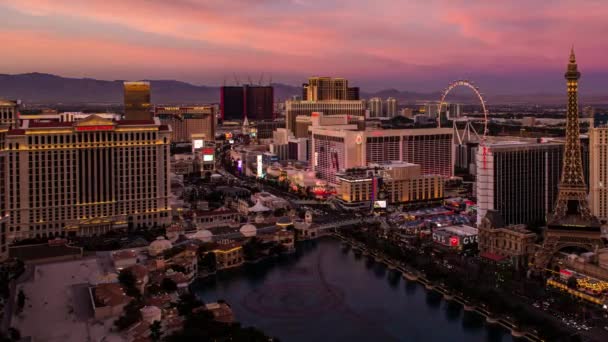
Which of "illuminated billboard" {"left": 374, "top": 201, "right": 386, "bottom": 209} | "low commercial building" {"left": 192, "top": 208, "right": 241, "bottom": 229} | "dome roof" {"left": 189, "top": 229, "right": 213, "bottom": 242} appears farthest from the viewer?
"illuminated billboard" {"left": 374, "top": 201, "right": 386, "bottom": 209}

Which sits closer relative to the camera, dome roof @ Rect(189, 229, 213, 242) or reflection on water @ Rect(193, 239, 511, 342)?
reflection on water @ Rect(193, 239, 511, 342)

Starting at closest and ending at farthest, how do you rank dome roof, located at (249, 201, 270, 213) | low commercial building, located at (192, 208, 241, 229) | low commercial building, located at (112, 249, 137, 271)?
low commercial building, located at (112, 249, 137, 271), low commercial building, located at (192, 208, 241, 229), dome roof, located at (249, 201, 270, 213)

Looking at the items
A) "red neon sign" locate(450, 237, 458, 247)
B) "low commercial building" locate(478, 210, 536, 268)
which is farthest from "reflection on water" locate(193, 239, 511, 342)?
"low commercial building" locate(478, 210, 536, 268)

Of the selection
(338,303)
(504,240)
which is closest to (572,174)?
(504,240)

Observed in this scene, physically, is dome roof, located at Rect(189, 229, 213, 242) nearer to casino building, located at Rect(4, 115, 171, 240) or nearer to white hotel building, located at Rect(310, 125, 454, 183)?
casino building, located at Rect(4, 115, 171, 240)

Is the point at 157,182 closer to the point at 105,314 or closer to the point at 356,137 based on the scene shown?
the point at 105,314

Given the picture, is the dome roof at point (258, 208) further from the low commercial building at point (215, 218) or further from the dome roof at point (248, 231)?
the dome roof at point (248, 231)

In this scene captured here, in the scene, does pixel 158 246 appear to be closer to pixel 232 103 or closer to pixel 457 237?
pixel 457 237
